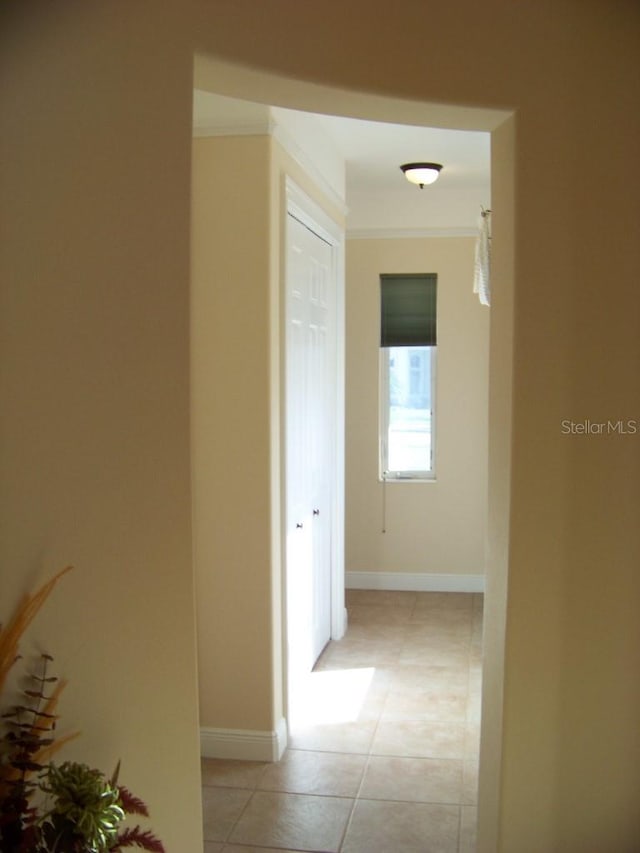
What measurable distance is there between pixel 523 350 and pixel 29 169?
4.18 ft

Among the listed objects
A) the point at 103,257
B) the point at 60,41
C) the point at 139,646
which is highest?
the point at 60,41

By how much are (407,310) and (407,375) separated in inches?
17.6

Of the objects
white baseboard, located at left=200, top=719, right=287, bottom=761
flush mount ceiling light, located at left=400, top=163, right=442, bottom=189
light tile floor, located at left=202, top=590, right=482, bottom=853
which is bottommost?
light tile floor, located at left=202, top=590, right=482, bottom=853

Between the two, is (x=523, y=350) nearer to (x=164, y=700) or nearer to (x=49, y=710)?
(x=164, y=700)

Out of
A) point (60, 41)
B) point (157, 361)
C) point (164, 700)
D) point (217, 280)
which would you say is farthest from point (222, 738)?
point (60, 41)

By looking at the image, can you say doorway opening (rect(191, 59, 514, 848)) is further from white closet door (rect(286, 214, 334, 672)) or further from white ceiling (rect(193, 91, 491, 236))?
white closet door (rect(286, 214, 334, 672))

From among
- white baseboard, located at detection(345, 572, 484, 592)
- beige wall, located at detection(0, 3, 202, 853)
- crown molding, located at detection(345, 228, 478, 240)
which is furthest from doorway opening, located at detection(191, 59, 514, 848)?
white baseboard, located at detection(345, 572, 484, 592)

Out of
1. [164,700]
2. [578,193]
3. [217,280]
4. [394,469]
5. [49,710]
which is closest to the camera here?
[49,710]

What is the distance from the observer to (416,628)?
17.3 feet

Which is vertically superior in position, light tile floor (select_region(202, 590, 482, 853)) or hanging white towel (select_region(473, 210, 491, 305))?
hanging white towel (select_region(473, 210, 491, 305))

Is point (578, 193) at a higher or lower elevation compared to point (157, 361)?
higher

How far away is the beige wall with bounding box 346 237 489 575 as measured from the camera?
586 cm

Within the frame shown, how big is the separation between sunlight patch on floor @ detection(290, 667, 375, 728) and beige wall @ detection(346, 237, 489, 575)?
162 centimetres

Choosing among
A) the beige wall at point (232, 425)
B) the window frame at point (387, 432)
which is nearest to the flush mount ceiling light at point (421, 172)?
the window frame at point (387, 432)
